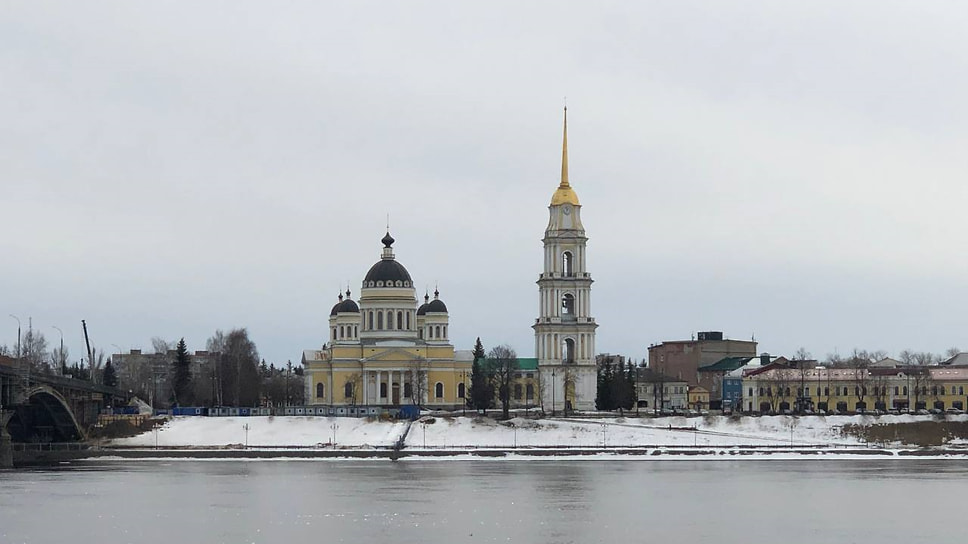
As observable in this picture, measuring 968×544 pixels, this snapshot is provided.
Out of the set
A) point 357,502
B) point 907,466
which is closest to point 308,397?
point 907,466

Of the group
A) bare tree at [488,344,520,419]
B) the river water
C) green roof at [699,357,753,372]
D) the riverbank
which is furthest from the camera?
green roof at [699,357,753,372]

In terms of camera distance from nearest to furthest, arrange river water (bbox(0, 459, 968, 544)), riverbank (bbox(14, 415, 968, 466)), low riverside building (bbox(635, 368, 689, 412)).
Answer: river water (bbox(0, 459, 968, 544)) → riverbank (bbox(14, 415, 968, 466)) → low riverside building (bbox(635, 368, 689, 412))

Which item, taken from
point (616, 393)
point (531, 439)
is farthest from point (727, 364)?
point (531, 439)

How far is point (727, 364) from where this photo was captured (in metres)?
162

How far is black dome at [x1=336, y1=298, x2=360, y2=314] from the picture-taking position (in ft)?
429

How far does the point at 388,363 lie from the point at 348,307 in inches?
437

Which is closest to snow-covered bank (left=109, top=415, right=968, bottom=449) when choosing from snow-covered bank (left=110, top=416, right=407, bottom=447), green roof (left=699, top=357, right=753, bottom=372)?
snow-covered bank (left=110, top=416, right=407, bottom=447)

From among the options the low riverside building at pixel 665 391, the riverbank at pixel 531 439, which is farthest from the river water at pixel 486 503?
the low riverside building at pixel 665 391

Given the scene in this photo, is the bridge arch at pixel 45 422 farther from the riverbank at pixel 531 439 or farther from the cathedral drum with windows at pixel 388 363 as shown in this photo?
the cathedral drum with windows at pixel 388 363

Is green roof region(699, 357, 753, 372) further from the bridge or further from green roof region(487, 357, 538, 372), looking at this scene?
the bridge

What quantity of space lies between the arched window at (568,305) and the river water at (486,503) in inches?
1519

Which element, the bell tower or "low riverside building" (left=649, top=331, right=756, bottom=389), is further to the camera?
"low riverside building" (left=649, top=331, right=756, bottom=389)

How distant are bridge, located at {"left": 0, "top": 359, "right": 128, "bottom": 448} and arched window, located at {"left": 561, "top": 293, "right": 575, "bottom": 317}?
1333 inches

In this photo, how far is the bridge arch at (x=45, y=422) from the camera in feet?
295
